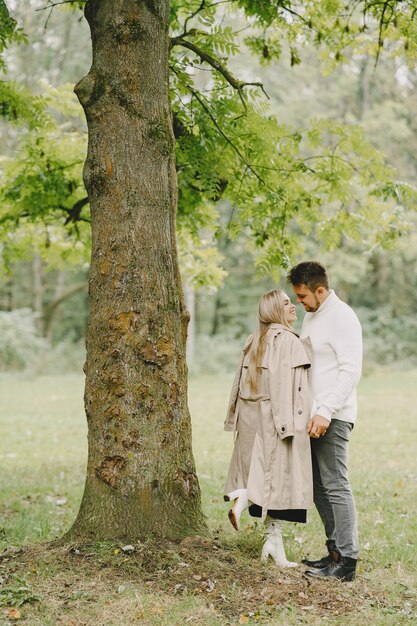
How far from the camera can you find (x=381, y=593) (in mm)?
4477

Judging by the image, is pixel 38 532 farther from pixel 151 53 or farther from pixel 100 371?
pixel 151 53

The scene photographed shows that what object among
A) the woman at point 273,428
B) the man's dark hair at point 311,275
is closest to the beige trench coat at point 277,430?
the woman at point 273,428

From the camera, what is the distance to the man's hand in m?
4.59

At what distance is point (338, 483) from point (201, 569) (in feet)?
3.71

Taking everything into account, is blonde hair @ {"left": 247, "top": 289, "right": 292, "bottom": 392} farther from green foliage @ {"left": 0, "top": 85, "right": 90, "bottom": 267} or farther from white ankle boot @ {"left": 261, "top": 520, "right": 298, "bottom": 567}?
green foliage @ {"left": 0, "top": 85, "right": 90, "bottom": 267}

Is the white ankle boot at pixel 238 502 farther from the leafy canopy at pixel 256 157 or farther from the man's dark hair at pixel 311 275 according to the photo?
the leafy canopy at pixel 256 157

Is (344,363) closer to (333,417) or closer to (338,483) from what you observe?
(333,417)

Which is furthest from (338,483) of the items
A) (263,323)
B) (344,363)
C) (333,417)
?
(263,323)

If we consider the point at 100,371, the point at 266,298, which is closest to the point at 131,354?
the point at 100,371

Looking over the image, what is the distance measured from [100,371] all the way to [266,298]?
1295 millimetres

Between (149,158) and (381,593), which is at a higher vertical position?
(149,158)

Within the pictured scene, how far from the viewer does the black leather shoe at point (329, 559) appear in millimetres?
4754

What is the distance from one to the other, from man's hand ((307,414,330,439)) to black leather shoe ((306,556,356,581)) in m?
0.89

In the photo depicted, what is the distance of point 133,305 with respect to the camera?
459cm
